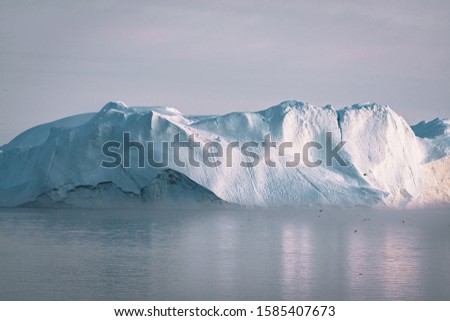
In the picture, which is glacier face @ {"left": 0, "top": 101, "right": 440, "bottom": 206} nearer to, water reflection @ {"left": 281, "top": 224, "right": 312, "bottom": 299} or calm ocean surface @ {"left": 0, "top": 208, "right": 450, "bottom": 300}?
calm ocean surface @ {"left": 0, "top": 208, "right": 450, "bottom": 300}

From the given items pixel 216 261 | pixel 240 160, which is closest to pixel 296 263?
pixel 216 261

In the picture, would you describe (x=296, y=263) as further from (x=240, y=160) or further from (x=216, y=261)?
(x=240, y=160)

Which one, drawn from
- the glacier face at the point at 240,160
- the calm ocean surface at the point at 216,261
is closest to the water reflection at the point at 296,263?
the calm ocean surface at the point at 216,261

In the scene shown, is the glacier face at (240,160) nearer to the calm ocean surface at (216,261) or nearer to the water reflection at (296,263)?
the calm ocean surface at (216,261)

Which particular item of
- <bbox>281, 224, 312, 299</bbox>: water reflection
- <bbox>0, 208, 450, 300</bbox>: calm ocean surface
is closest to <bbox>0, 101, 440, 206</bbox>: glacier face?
<bbox>0, 208, 450, 300</bbox>: calm ocean surface

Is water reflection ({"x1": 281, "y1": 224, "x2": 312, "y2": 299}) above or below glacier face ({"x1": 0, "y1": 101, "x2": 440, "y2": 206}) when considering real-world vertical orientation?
below
